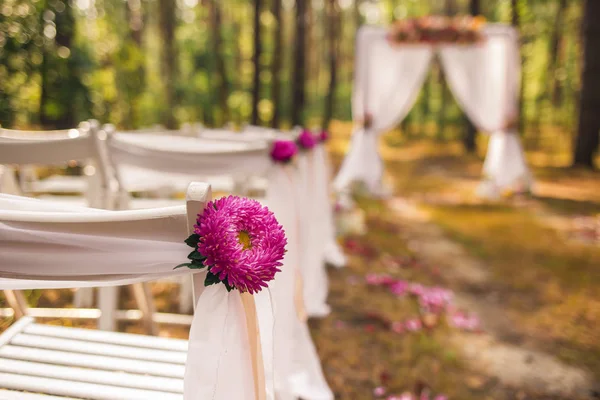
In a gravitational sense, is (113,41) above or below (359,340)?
above

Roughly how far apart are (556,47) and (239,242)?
16.0 m

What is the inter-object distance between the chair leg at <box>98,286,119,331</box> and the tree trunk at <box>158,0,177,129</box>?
9.13 metres

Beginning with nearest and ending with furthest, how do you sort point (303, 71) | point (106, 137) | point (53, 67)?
1. point (106, 137)
2. point (53, 67)
3. point (303, 71)

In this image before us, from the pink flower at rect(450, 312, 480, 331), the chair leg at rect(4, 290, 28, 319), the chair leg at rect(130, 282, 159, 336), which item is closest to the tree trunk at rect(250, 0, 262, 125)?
the pink flower at rect(450, 312, 480, 331)

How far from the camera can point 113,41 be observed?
7.01 meters

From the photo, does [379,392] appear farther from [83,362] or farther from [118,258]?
[118,258]

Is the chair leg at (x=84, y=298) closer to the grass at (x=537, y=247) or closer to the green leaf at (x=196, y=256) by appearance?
the green leaf at (x=196, y=256)

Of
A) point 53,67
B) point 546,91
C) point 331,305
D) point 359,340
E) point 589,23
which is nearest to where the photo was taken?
point 359,340

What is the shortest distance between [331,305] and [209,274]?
94.7 inches

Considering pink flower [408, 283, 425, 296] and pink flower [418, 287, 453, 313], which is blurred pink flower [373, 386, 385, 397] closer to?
pink flower [418, 287, 453, 313]

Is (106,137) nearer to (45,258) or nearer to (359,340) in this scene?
(45,258)

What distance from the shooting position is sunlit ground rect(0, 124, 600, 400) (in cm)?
252

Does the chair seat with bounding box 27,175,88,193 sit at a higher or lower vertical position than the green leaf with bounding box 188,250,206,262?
lower

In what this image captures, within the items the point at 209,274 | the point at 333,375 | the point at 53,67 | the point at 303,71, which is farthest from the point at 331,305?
the point at 303,71
